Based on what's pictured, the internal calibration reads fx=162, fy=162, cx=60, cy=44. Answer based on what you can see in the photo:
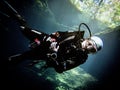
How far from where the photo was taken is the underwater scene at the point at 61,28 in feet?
39.7

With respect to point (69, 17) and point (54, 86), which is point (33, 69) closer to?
point (54, 86)

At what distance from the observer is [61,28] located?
24.0 meters

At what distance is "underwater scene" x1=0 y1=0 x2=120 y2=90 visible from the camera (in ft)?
39.7

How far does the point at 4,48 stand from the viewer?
14.1 metres

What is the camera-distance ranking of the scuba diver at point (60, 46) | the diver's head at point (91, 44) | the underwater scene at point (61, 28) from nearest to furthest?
1. the scuba diver at point (60, 46)
2. the diver's head at point (91, 44)
3. the underwater scene at point (61, 28)

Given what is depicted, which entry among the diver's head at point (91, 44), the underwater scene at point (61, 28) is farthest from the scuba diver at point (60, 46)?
the underwater scene at point (61, 28)

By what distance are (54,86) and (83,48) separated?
872 cm

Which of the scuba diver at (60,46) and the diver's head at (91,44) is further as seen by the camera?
the diver's head at (91,44)

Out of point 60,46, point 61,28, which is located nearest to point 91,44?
point 60,46

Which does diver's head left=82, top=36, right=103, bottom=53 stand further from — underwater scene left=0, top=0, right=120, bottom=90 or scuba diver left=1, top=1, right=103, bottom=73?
underwater scene left=0, top=0, right=120, bottom=90

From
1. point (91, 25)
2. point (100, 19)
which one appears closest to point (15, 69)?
point (91, 25)

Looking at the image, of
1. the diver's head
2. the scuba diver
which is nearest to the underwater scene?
the scuba diver

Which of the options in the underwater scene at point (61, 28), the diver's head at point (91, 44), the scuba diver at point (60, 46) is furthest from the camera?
the underwater scene at point (61, 28)

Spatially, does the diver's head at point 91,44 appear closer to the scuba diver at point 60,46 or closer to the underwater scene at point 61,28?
the scuba diver at point 60,46
